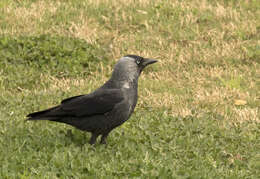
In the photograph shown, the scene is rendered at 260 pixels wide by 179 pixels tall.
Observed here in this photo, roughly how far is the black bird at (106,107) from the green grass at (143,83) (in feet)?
1.21

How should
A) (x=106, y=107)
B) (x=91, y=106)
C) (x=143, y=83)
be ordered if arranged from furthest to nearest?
(x=143, y=83) < (x=91, y=106) < (x=106, y=107)

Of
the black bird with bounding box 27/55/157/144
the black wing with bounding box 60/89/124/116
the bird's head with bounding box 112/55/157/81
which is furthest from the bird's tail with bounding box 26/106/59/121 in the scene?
the bird's head with bounding box 112/55/157/81

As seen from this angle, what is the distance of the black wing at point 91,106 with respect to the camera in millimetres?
6594

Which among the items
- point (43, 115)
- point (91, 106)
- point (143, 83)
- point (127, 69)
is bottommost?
point (143, 83)

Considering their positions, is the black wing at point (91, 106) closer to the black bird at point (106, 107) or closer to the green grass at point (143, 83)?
the black bird at point (106, 107)

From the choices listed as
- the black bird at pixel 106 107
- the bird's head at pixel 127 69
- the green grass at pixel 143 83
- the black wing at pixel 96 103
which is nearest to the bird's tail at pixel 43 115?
the black bird at pixel 106 107

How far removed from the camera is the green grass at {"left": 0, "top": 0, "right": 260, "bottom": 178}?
21.3 feet

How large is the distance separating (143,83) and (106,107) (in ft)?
11.8

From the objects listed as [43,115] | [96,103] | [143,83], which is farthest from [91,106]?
[143,83]

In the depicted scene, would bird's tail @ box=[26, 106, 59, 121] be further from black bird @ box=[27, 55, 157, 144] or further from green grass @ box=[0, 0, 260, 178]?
green grass @ box=[0, 0, 260, 178]

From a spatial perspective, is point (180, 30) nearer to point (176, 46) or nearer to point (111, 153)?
point (176, 46)

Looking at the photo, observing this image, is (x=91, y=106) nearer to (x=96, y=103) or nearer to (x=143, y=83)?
(x=96, y=103)

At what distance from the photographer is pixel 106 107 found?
6.61 metres

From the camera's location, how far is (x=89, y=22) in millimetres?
12789
